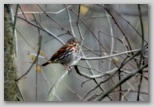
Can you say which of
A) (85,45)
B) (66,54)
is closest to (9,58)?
(66,54)

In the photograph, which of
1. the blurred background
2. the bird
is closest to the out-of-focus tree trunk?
the blurred background

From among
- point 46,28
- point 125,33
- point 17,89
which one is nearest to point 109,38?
point 125,33

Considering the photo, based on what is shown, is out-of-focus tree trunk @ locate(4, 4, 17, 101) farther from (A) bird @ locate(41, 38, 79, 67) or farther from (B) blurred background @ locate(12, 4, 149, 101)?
(A) bird @ locate(41, 38, 79, 67)

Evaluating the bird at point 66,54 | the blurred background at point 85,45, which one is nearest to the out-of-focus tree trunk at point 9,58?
the blurred background at point 85,45

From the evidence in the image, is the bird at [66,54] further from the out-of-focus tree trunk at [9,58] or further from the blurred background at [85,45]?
the out-of-focus tree trunk at [9,58]

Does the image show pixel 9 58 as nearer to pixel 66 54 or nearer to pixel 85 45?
pixel 66 54

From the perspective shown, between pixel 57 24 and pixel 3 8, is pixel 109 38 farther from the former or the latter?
pixel 3 8
